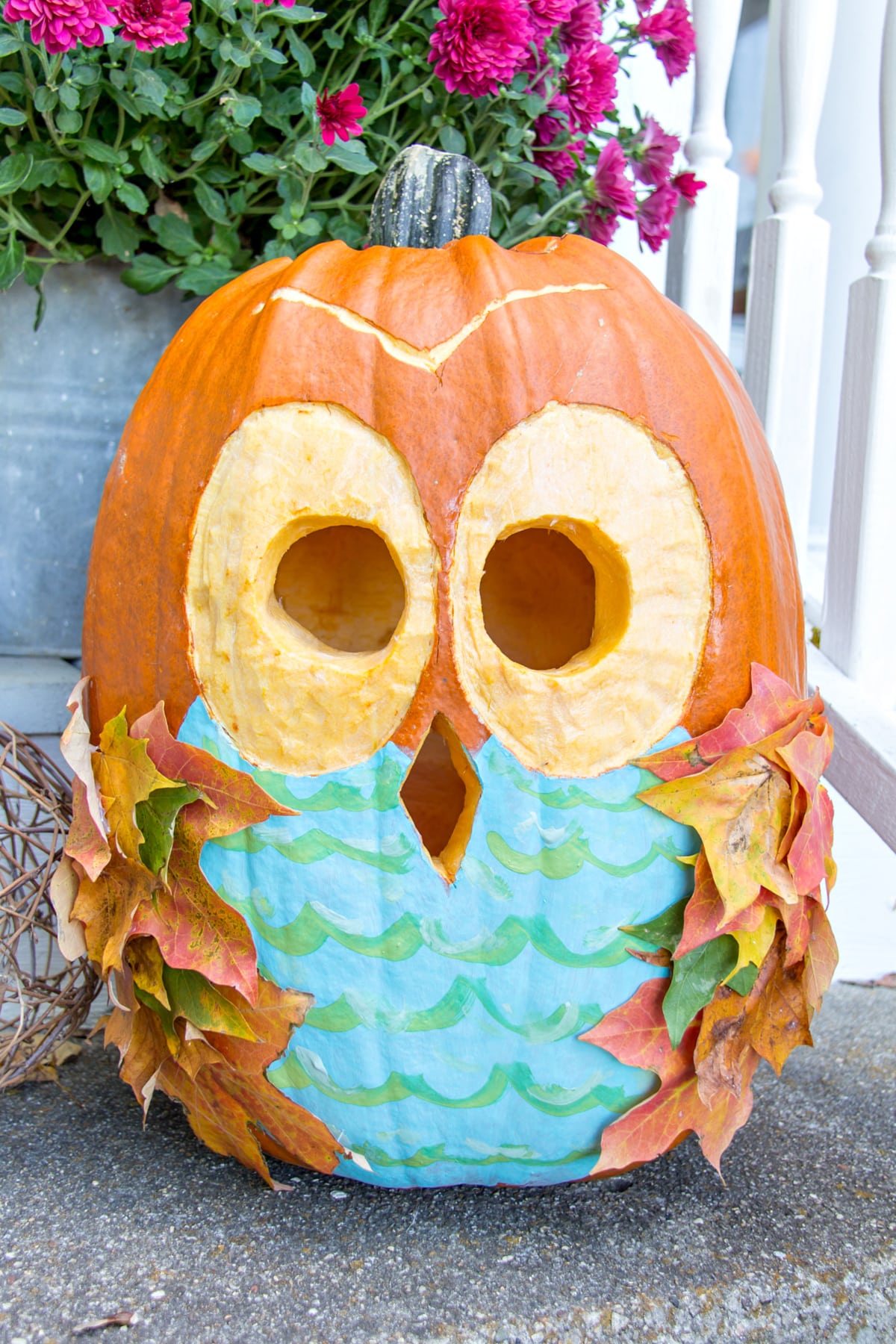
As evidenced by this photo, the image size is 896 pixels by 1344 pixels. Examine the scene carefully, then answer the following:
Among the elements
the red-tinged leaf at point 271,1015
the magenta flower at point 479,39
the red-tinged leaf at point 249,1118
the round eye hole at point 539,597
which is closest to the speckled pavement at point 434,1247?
the red-tinged leaf at point 249,1118

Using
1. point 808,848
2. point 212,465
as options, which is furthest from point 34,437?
point 808,848

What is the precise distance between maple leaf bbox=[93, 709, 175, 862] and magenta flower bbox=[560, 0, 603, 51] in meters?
1.04

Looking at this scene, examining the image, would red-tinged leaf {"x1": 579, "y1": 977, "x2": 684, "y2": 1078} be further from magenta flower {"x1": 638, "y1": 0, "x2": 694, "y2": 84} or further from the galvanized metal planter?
magenta flower {"x1": 638, "y1": 0, "x2": 694, "y2": 84}

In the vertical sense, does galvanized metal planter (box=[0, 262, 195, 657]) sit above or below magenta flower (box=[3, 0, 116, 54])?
below

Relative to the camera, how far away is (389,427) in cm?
92

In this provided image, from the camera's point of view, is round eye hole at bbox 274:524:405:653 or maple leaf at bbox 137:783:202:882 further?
round eye hole at bbox 274:524:405:653

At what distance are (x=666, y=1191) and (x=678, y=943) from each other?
302 mm

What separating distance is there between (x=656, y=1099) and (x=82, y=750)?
24.6 inches

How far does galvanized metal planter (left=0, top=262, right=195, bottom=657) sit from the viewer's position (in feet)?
4.46

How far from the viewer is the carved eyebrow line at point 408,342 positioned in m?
0.93

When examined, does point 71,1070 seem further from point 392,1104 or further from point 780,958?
point 780,958

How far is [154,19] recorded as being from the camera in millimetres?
1082

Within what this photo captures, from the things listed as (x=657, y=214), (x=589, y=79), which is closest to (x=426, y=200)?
(x=589, y=79)

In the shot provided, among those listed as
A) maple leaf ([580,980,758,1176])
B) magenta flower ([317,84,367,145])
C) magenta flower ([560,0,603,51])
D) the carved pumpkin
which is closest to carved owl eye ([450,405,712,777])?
the carved pumpkin
